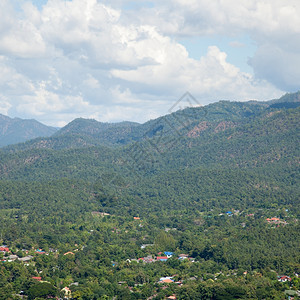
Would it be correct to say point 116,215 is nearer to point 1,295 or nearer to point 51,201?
point 51,201

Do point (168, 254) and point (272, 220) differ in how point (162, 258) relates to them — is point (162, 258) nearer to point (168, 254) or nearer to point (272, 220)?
point (168, 254)

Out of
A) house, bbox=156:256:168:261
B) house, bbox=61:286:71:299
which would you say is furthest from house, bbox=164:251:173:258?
house, bbox=61:286:71:299

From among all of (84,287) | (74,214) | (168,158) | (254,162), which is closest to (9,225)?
(74,214)

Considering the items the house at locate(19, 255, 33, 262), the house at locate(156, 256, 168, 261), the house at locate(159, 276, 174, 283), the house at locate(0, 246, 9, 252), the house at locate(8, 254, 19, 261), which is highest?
the house at locate(0, 246, 9, 252)

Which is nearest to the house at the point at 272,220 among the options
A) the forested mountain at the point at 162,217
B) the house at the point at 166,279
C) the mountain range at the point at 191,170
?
the forested mountain at the point at 162,217

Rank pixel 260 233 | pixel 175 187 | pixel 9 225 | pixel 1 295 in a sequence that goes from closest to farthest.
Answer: pixel 1 295
pixel 260 233
pixel 9 225
pixel 175 187

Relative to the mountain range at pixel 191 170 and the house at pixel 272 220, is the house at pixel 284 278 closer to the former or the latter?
the house at pixel 272 220

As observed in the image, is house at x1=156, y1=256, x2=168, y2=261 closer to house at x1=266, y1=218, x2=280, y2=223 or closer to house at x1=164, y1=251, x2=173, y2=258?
house at x1=164, y1=251, x2=173, y2=258

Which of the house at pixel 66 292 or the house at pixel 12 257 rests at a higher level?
the house at pixel 12 257
